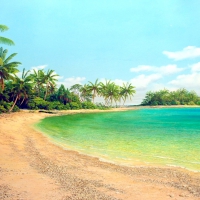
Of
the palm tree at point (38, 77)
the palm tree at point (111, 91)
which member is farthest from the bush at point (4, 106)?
the palm tree at point (111, 91)

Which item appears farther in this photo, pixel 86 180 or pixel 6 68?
pixel 6 68

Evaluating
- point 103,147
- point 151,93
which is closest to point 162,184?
point 103,147

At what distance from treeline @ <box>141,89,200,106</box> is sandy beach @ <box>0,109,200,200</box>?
94235 millimetres

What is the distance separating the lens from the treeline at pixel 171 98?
327 feet

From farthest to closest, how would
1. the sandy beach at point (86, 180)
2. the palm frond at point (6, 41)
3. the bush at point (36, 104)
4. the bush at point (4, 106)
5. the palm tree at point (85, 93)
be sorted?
the palm tree at point (85, 93) < the bush at point (36, 104) < the bush at point (4, 106) < the palm frond at point (6, 41) < the sandy beach at point (86, 180)

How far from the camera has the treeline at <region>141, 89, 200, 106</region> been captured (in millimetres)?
99625

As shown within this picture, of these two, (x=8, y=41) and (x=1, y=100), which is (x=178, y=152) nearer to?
(x=8, y=41)

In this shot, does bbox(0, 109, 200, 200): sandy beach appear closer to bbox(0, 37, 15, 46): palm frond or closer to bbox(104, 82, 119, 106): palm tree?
→ bbox(0, 37, 15, 46): palm frond

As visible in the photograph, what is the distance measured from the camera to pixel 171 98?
102m

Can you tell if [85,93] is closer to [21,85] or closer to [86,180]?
[21,85]

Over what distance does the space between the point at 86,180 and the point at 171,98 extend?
102724mm

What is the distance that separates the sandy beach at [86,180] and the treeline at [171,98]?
94.2m

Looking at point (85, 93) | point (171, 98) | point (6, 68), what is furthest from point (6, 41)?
point (171, 98)

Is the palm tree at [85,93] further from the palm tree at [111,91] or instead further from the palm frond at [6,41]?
the palm frond at [6,41]
